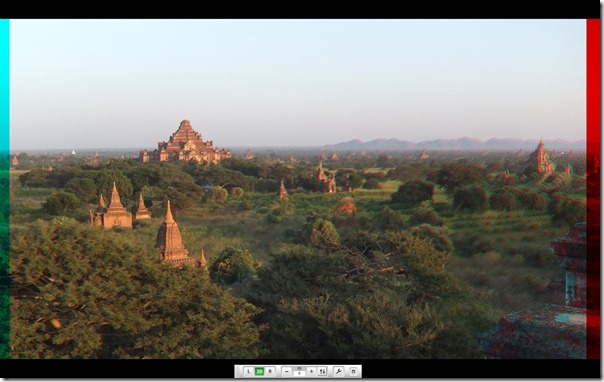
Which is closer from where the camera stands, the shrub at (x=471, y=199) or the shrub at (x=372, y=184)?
the shrub at (x=471, y=199)

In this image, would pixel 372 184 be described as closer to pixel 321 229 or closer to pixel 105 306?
pixel 321 229

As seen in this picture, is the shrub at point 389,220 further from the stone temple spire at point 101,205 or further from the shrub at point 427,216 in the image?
the stone temple spire at point 101,205

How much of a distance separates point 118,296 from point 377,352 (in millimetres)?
2165

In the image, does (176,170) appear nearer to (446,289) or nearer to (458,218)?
(446,289)


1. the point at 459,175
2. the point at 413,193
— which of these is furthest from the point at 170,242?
the point at 459,175

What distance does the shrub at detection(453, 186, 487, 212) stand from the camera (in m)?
7.98

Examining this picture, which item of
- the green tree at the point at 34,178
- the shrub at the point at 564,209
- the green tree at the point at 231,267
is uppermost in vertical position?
the green tree at the point at 34,178

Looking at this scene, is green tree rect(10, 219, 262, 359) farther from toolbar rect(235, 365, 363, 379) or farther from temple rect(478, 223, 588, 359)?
temple rect(478, 223, 588, 359)

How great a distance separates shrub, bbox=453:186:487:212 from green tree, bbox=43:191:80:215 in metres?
6.27

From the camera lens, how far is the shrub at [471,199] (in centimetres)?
798

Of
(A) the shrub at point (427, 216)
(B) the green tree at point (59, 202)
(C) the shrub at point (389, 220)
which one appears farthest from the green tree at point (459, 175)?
(B) the green tree at point (59, 202)

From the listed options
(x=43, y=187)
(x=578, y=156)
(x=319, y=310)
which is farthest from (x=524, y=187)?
(x=43, y=187)

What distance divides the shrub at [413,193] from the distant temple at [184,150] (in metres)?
3.31

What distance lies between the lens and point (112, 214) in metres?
7.98
